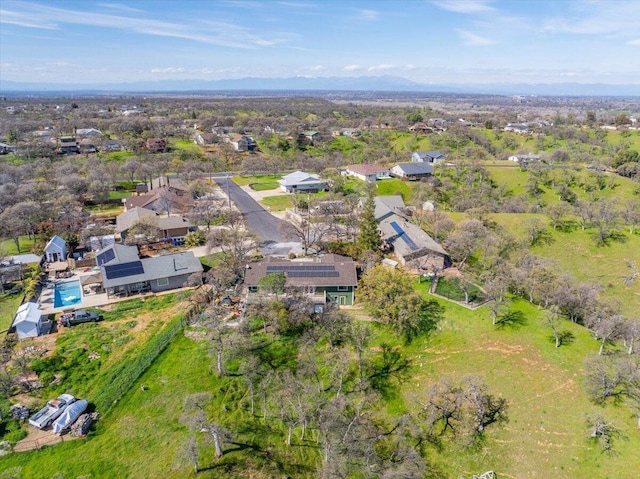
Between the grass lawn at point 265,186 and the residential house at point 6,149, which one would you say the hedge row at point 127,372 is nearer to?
the grass lawn at point 265,186

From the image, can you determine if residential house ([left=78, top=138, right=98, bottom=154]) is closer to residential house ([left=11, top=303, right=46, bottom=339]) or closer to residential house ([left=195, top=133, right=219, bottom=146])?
residential house ([left=195, top=133, right=219, bottom=146])

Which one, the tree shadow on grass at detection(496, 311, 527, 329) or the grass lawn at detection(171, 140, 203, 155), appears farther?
the grass lawn at detection(171, 140, 203, 155)

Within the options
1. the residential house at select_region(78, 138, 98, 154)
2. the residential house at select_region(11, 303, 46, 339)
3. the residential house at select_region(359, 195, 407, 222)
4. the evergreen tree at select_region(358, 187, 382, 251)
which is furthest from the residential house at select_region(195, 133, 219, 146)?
the residential house at select_region(11, 303, 46, 339)

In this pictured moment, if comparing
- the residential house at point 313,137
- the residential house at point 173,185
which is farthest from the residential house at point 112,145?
the residential house at point 313,137

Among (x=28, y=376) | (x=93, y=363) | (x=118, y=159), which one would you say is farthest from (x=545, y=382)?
(x=118, y=159)

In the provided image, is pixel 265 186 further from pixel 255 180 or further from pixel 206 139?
pixel 206 139
